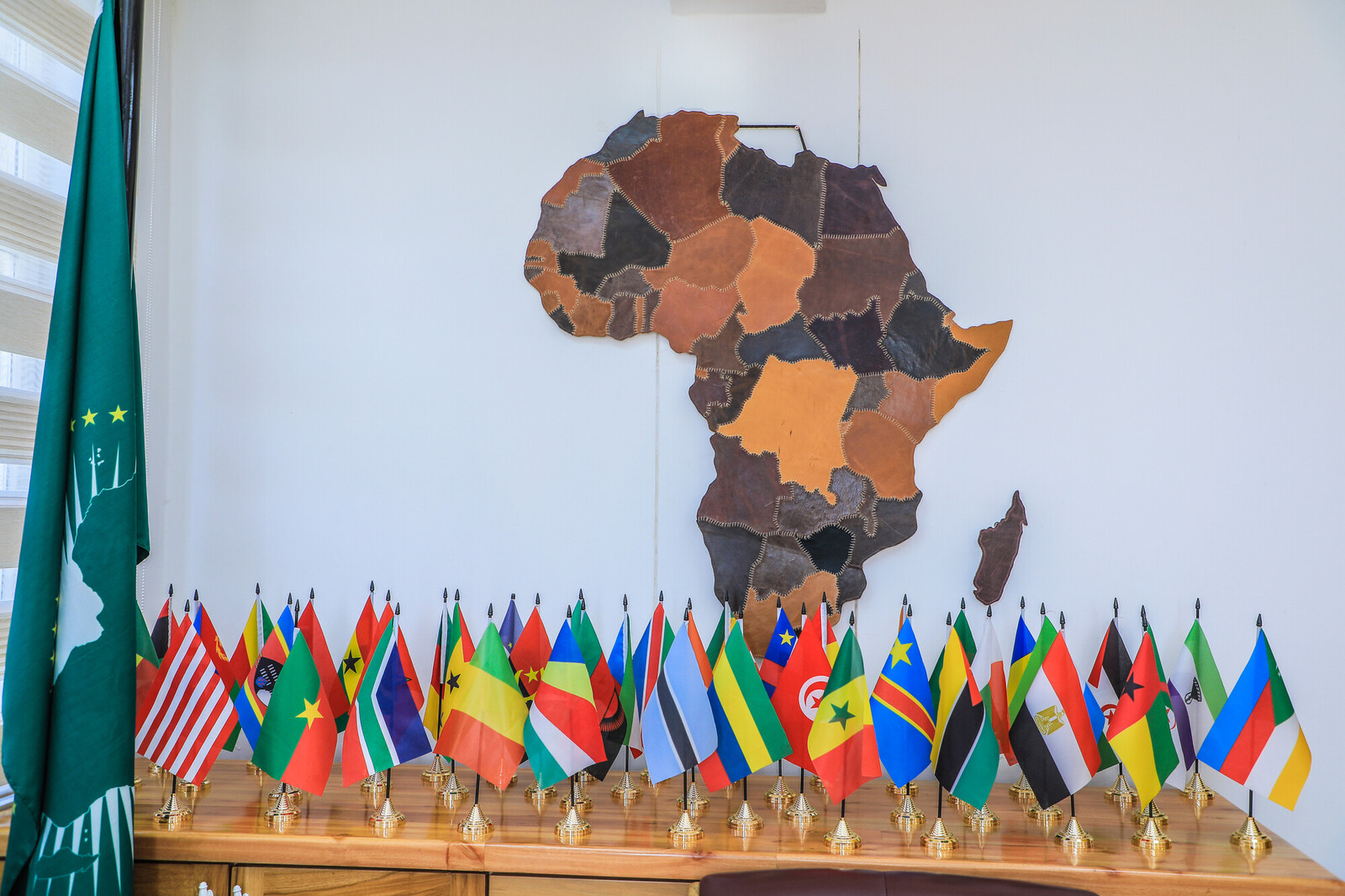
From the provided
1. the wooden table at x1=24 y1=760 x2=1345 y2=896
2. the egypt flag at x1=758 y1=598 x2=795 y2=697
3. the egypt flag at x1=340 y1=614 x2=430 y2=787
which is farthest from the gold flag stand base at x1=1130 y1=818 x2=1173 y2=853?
the egypt flag at x1=340 y1=614 x2=430 y2=787

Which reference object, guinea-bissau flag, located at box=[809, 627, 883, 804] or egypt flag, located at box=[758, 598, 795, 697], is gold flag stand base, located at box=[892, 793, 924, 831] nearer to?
guinea-bissau flag, located at box=[809, 627, 883, 804]

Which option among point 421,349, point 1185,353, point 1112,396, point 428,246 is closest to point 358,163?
point 428,246

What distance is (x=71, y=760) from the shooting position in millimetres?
1595

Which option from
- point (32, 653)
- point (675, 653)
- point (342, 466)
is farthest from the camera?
point (342, 466)

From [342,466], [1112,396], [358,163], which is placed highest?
[358,163]

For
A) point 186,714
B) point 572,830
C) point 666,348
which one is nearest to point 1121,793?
point 572,830

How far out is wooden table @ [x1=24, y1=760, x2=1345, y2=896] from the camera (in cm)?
162

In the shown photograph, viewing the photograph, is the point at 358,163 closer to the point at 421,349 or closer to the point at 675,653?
the point at 421,349

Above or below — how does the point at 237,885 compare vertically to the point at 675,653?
below

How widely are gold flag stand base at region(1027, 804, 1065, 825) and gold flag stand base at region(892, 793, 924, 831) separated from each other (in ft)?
0.80

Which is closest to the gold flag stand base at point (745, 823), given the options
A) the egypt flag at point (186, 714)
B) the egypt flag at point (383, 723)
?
the egypt flag at point (383, 723)

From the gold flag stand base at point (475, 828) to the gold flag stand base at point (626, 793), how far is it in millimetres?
296

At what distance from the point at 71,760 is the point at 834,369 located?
1.81 metres

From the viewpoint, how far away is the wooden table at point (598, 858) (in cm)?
162
